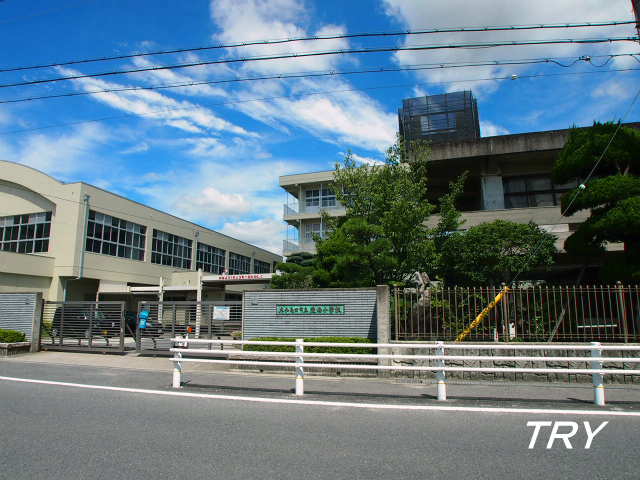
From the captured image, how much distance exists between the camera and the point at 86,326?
14.6 metres

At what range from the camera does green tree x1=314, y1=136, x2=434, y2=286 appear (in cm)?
1309

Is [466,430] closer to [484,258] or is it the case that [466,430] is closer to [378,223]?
[484,258]

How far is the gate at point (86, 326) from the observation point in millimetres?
14328

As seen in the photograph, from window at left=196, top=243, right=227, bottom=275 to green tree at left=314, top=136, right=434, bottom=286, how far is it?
90.5ft

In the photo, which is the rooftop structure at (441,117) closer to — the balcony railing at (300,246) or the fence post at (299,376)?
the balcony railing at (300,246)

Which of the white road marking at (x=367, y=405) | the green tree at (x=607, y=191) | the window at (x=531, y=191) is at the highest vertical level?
the window at (x=531, y=191)

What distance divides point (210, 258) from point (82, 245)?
15.6 meters

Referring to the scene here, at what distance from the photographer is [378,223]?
48.5 ft

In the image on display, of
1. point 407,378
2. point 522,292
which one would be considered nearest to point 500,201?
point 522,292

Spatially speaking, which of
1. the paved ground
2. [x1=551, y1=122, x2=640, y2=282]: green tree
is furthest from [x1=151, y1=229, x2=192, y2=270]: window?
[x1=551, y1=122, x2=640, y2=282]: green tree

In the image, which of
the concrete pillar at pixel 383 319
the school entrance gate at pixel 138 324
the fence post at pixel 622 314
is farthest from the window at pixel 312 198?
the fence post at pixel 622 314

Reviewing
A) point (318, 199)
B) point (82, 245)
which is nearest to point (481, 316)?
point (318, 199)

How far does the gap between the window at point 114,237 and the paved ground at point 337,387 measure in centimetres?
1829

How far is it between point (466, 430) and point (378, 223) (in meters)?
9.99
